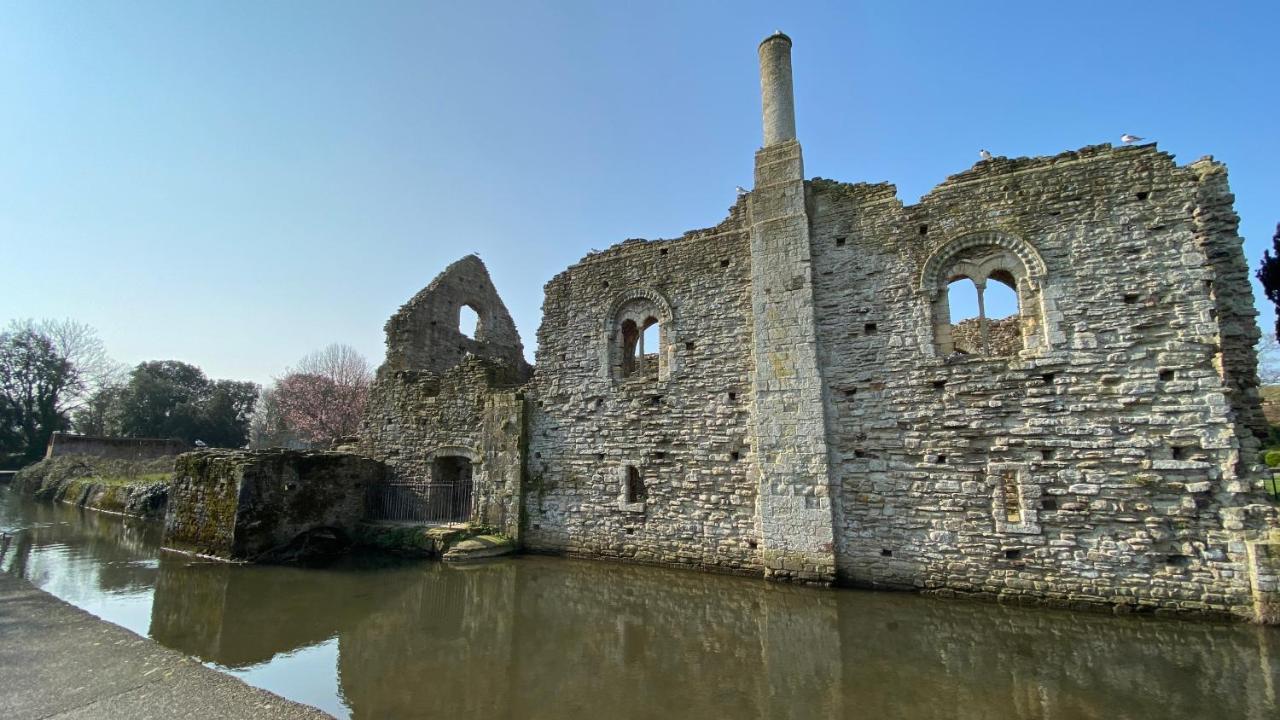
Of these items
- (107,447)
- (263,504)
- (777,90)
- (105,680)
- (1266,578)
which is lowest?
(105,680)

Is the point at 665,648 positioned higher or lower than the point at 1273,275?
lower

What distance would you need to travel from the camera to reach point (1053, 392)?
8375 mm

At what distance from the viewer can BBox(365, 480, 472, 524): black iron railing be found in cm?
1394

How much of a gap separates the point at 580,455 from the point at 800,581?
5.23 meters

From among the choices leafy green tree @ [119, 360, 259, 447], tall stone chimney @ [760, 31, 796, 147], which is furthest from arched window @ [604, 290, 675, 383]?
leafy green tree @ [119, 360, 259, 447]

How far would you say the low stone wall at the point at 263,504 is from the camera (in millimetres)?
11617

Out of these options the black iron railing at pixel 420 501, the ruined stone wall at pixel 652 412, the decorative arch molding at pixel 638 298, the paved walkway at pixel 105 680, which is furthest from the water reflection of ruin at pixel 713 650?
the decorative arch molding at pixel 638 298

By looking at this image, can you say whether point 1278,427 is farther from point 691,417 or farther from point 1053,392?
point 691,417

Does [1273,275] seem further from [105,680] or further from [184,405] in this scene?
[184,405]

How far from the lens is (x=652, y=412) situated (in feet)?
37.9

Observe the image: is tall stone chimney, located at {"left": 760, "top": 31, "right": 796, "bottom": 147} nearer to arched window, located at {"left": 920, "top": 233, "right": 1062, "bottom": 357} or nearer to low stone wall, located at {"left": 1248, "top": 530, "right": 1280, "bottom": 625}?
arched window, located at {"left": 920, "top": 233, "right": 1062, "bottom": 357}

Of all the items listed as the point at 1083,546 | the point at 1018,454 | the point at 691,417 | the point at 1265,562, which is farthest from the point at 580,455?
the point at 1265,562

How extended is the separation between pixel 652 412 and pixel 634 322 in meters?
2.16

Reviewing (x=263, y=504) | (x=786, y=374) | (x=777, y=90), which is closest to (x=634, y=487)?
(x=786, y=374)
